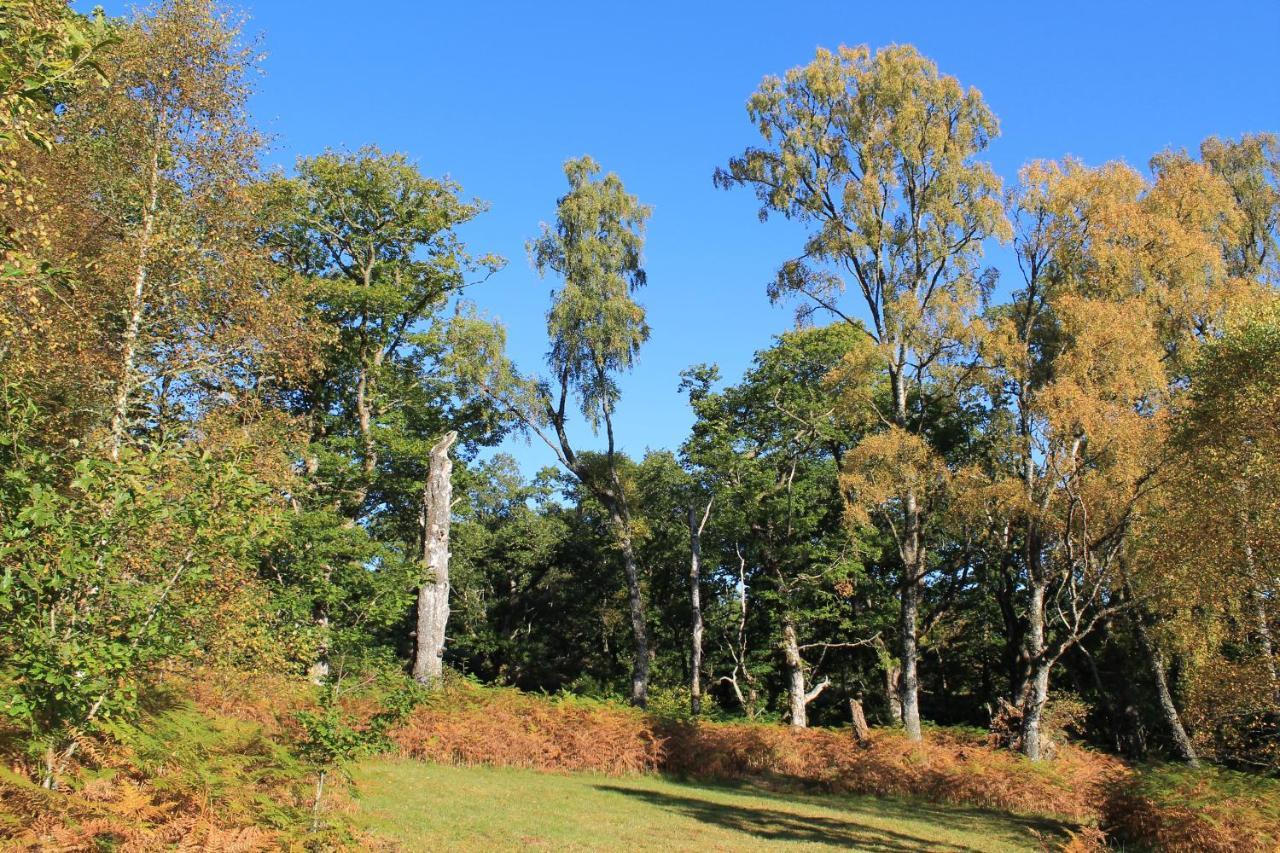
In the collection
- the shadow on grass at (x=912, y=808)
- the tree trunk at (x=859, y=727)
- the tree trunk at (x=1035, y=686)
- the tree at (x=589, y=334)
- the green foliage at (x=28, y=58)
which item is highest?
the tree at (x=589, y=334)

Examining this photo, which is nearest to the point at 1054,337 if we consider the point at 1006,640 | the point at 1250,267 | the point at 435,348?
the point at 1250,267

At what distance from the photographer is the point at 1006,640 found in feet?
105

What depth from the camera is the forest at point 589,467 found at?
6.69 m

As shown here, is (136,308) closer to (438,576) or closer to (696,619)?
(438,576)

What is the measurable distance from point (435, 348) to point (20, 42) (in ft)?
80.3

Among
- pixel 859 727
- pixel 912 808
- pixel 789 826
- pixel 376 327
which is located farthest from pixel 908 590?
pixel 376 327

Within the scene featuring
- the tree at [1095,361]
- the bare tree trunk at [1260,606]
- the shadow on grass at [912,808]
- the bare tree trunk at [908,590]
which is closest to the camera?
the bare tree trunk at [1260,606]

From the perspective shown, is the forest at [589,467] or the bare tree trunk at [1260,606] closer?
the forest at [589,467]

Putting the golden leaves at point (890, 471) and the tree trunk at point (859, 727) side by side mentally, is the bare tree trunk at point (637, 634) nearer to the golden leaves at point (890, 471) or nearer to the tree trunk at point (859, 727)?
the tree trunk at point (859, 727)

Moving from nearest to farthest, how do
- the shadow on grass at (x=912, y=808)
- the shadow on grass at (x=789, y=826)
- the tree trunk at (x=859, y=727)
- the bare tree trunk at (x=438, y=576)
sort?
the shadow on grass at (x=789, y=826) → the shadow on grass at (x=912, y=808) → the tree trunk at (x=859, y=727) → the bare tree trunk at (x=438, y=576)

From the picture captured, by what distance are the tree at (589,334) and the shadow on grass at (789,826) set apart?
12.9 m

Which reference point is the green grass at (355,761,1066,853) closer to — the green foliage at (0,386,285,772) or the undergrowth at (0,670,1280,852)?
the undergrowth at (0,670,1280,852)

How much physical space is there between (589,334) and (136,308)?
1696 centimetres

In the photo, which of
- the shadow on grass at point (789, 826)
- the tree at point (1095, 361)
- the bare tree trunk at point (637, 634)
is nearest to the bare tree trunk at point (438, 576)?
the shadow on grass at point (789, 826)
